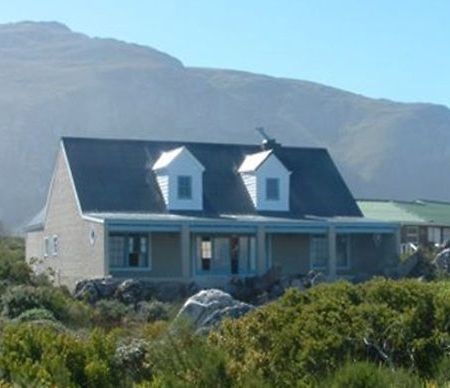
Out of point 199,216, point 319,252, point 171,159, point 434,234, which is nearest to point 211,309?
point 199,216

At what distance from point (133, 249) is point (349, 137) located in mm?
145001

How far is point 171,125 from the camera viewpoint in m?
168

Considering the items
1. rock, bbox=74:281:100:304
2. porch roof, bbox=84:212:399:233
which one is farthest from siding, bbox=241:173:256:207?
rock, bbox=74:281:100:304

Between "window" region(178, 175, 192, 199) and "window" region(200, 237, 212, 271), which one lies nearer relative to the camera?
"window" region(178, 175, 192, 199)

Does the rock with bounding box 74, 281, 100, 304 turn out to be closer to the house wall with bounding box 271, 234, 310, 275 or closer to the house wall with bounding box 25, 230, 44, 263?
the house wall with bounding box 271, 234, 310, 275

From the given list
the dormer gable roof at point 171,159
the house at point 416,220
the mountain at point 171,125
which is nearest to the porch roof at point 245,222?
the dormer gable roof at point 171,159

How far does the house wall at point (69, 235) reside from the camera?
42.0 m

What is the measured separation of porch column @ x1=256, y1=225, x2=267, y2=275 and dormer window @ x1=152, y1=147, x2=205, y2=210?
7.87 ft

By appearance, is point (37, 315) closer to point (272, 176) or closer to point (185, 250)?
point (185, 250)

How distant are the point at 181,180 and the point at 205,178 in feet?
5.65

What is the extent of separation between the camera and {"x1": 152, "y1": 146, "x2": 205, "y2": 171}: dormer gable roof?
44.2m

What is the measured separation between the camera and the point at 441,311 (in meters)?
14.9

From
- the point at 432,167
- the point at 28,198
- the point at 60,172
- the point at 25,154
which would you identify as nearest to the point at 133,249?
the point at 60,172

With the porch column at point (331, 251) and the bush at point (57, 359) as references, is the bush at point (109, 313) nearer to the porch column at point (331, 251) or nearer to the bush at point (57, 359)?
the bush at point (57, 359)
